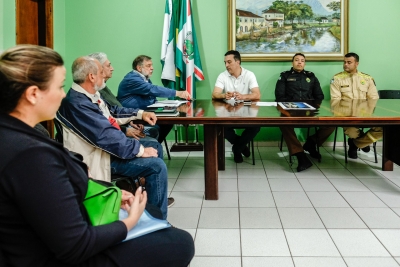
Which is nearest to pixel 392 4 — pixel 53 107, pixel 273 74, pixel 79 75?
pixel 273 74

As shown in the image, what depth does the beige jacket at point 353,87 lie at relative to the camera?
4973 millimetres

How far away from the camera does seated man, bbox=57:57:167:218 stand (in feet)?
7.62

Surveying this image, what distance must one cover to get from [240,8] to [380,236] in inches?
142

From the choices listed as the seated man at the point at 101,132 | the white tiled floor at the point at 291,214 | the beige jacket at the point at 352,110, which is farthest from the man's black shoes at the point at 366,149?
the seated man at the point at 101,132

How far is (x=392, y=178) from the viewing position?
3867 mm

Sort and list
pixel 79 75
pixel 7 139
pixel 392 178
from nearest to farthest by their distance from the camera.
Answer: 1. pixel 7 139
2. pixel 79 75
3. pixel 392 178

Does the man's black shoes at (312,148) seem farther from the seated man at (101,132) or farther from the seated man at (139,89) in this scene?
the seated man at (101,132)

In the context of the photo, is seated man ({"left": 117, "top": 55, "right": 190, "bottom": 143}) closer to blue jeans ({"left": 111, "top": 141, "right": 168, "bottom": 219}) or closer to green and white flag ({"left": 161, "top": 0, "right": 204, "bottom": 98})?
green and white flag ({"left": 161, "top": 0, "right": 204, "bottom": 98})

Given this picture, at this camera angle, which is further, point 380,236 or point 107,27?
point 107,27

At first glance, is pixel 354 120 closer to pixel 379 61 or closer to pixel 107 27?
pixel 379 61

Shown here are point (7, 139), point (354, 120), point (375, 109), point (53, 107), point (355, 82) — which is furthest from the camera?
point (355, 82)

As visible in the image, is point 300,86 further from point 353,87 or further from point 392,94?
point 392,94

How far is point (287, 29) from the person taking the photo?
5.33 metres

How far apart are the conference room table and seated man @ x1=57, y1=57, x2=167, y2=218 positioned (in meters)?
0.60
